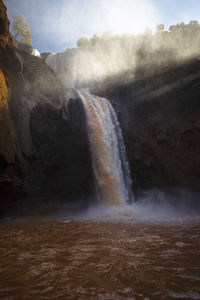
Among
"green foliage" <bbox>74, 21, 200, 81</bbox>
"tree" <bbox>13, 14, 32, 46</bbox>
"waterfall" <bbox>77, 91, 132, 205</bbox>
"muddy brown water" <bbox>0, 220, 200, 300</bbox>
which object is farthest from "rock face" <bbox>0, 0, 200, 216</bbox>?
"tree" <bbox>13, 14, 32, 46</bbox>

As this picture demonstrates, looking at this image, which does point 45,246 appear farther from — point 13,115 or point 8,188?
point 13,115

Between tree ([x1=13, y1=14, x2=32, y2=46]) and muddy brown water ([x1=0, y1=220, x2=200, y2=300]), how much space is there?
3009 centimetres

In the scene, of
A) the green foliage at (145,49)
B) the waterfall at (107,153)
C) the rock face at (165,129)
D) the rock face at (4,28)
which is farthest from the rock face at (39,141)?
the green foliage at (145,49)

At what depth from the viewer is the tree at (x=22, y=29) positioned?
86.5 feet

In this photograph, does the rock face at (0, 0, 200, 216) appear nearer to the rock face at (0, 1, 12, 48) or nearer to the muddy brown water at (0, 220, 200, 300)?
the rock face at (0, 1, 12, 48)

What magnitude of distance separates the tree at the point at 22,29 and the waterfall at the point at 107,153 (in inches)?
824

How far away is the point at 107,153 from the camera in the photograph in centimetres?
1098

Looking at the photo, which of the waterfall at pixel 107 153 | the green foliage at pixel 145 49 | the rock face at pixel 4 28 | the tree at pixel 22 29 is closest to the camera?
the rock face at pixel 4 28

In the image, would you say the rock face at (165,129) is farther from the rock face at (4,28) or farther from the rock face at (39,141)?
the rock face at (4,28)

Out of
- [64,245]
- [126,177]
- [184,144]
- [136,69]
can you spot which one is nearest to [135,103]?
[136,69]

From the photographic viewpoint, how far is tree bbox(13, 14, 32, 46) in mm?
26370

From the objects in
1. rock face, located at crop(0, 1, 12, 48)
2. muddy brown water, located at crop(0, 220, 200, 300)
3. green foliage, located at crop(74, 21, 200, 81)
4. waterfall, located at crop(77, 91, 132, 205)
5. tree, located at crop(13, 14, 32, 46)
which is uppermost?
tree, located at crop(13, 14, 32, 46)

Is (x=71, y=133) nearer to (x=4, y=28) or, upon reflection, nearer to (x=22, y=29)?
(x=4, y=28)

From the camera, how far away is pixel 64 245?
11.3 feet
